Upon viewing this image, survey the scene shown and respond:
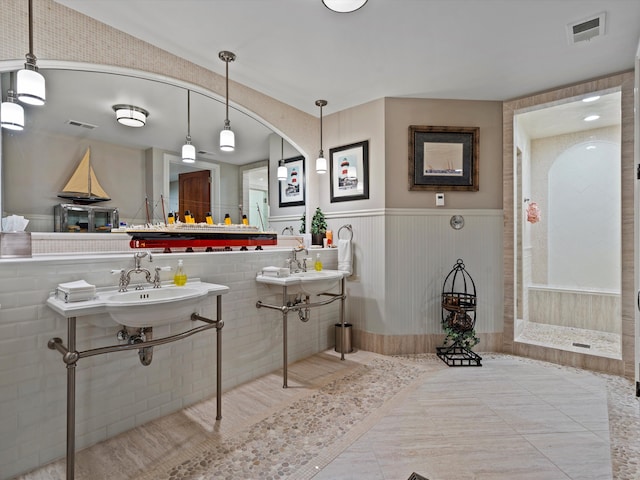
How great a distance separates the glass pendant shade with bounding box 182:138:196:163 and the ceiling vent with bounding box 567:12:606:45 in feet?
8.91

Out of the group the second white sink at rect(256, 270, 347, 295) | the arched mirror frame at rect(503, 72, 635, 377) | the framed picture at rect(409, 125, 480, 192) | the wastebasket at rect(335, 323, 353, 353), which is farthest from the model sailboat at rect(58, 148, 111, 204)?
the arched mirror frame at rect(503, 72, 635, 377)

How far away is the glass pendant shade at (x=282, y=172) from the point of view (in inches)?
131

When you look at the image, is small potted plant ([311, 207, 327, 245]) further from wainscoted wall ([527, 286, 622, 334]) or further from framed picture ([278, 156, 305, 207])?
wainscoted wall ([527, 286, 622, 334])

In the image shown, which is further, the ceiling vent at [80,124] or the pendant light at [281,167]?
the pendant light at [281,167]

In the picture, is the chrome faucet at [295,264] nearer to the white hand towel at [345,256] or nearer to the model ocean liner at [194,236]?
the model ocean liner at [194,236]

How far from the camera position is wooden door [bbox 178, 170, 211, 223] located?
246 cm

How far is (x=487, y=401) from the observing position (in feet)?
7.51

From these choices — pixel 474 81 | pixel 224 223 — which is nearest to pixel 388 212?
pixel 474 81

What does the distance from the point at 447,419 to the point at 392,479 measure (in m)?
0.70

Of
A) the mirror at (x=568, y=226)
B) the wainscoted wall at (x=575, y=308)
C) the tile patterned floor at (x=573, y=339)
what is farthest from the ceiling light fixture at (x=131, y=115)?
the wainscoted wall at (x=575, y=308)

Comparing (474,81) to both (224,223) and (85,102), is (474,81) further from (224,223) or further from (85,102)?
(85,102)

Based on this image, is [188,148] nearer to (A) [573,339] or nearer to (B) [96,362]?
(B) [96,362]

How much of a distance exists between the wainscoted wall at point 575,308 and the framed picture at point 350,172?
2.69 metres

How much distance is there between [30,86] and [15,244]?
30.2 inches
